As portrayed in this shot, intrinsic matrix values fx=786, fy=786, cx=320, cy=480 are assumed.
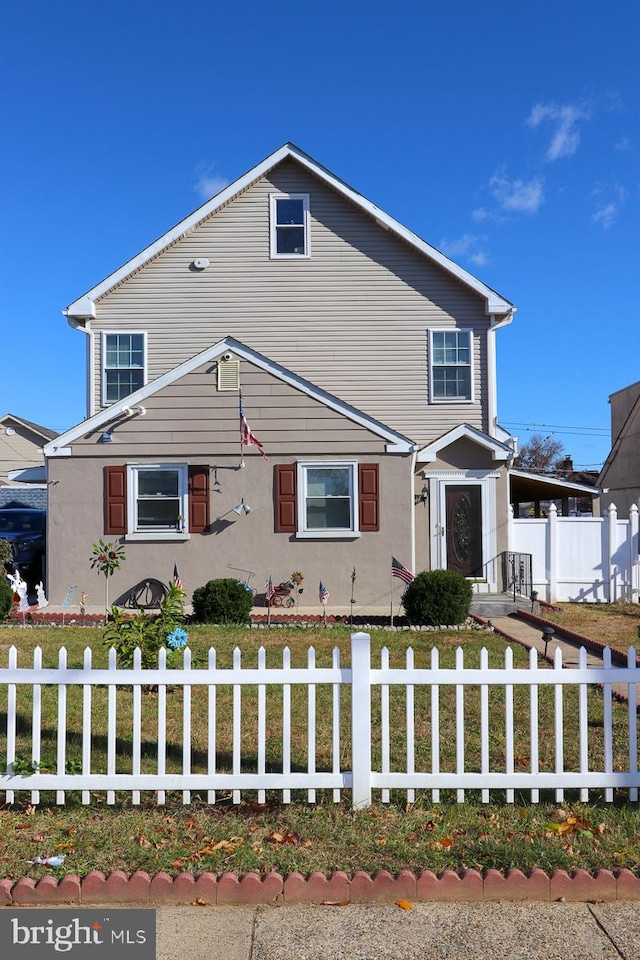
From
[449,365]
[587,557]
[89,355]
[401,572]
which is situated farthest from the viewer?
[89,355]

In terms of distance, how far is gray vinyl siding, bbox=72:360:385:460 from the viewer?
1398 centimetres

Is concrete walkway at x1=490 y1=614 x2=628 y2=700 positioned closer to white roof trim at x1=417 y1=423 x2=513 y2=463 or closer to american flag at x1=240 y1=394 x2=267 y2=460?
white roof trim at x1=417 y1=423 x2=513 y2=463

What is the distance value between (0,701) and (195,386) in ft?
25.8

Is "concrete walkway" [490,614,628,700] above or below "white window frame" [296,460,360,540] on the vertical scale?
below

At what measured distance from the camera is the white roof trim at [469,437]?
15.5 metres

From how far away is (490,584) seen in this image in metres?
15.6

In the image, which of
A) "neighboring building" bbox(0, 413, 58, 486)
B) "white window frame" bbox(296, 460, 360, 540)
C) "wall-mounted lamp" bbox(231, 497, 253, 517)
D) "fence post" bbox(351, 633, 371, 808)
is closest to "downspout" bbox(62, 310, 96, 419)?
"wall-mounted lamp" bbox(231, 497, 253, 517)

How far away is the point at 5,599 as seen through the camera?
12.1 meters

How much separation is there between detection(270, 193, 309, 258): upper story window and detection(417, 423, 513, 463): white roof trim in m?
4.95

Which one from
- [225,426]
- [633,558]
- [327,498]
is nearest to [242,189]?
[225,426]

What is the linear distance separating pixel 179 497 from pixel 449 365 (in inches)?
248

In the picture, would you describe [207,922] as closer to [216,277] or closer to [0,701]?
[0,701]

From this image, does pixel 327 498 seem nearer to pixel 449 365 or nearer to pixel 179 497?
pixel 179 497

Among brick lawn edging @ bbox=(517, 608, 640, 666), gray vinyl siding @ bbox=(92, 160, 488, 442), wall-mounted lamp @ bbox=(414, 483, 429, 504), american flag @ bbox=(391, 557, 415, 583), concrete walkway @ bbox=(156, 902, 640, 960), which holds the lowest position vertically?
concrete walkway @ bbox=(156, 902, 640, 960)
